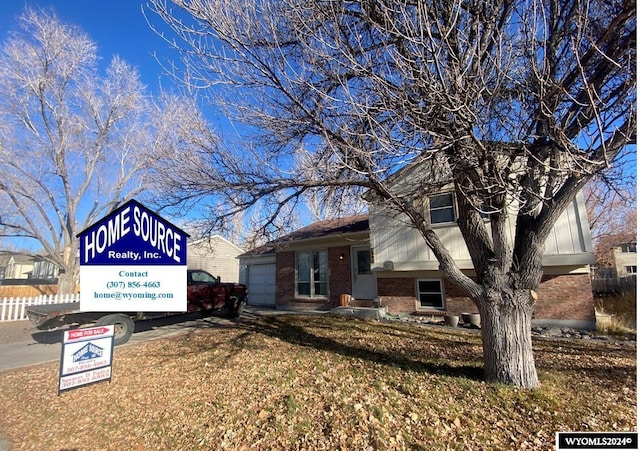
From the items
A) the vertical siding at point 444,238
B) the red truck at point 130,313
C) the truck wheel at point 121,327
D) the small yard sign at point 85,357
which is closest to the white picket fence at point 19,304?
the red truck at point 130,313

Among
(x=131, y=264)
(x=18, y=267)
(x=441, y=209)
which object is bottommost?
(x=131, y=264)

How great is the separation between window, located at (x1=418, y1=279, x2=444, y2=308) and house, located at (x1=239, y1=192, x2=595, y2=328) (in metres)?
0.03

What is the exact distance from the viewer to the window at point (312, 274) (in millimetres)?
13945

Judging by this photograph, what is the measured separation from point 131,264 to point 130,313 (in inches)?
234

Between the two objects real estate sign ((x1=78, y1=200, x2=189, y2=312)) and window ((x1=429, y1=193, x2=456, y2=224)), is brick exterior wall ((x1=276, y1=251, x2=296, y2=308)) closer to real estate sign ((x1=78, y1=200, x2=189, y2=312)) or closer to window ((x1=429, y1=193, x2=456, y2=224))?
window ((x1=429, y1=193, x2=456, y2=224))

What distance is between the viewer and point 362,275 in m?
12.9

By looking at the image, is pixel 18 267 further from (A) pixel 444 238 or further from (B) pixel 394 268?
(A) pixel 444 238

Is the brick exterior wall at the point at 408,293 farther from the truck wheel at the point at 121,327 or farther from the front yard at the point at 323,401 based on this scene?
the truck wheel at the point at 121,327

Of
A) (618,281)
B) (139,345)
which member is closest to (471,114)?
(139,345)

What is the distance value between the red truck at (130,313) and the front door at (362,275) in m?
4.63

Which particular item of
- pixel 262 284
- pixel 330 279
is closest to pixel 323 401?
pixel 330 279

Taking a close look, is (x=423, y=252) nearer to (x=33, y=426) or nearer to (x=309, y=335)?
(x=309, y=335)

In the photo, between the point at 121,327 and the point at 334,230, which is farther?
the point at 334,230

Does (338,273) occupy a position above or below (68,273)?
below
